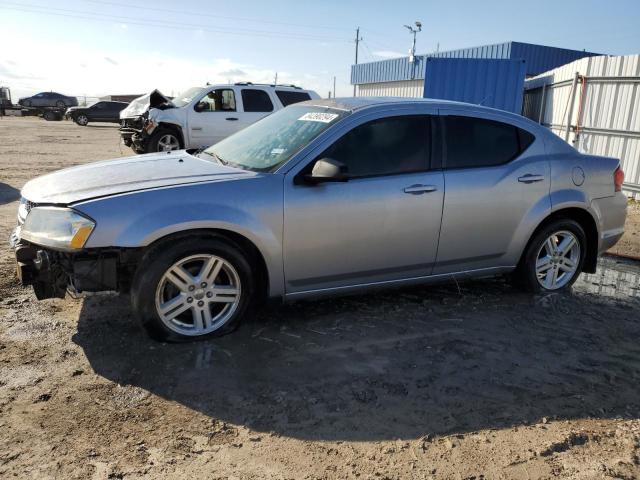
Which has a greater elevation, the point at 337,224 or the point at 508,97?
the point at 508,97

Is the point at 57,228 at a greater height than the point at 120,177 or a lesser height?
lesser

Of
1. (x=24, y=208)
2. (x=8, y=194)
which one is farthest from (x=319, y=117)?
(x=8, y=194)

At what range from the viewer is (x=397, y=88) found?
29719 millimetres

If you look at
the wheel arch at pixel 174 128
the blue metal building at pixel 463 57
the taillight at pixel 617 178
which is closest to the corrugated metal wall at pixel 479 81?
the wheel arch at pixel 174 128

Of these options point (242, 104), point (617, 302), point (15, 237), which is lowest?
point (617, 302)

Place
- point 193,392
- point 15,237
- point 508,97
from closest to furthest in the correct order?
1. point 193,392
2. point 15,237
3. point 508,97

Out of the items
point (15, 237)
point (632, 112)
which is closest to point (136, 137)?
point (15, 237)

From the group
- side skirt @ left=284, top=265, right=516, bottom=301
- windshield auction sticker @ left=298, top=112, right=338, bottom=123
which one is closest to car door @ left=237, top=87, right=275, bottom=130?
windshield auction sticker @ left=298, top=112, right=338, bottom=123

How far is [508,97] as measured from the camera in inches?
639

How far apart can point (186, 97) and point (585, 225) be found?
10790 millimetres

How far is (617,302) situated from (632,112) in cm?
746

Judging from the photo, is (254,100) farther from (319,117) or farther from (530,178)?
(530,178)

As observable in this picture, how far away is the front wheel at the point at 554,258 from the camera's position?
15.8 feet

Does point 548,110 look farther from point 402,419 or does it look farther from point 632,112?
point 402,419
